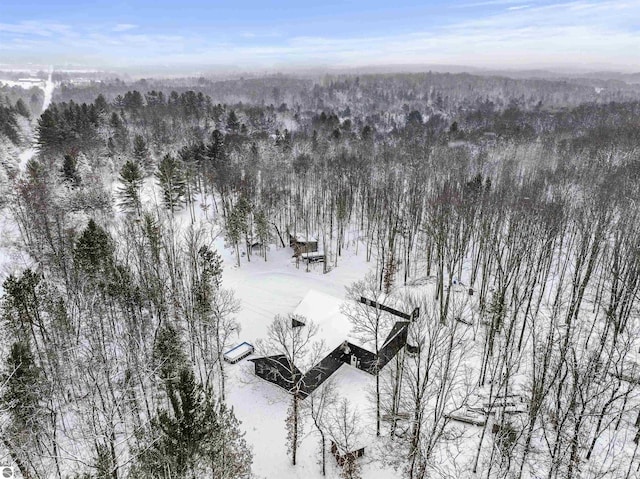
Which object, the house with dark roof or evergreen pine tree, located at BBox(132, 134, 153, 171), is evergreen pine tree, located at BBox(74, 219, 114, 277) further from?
evergreen pine tree, located at BBox(132, 134, 153, 171)

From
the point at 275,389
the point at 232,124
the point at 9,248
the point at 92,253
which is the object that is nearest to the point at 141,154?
the point at 232,124

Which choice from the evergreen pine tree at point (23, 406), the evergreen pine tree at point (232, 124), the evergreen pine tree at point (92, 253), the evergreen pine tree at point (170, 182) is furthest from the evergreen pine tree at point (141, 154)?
the evergreen pine tree at point (23, 406)

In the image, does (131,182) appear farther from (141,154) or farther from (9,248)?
(141,154)

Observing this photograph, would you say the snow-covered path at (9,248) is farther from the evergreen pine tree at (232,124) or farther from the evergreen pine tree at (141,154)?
the evergreen pine tree at (232,124)

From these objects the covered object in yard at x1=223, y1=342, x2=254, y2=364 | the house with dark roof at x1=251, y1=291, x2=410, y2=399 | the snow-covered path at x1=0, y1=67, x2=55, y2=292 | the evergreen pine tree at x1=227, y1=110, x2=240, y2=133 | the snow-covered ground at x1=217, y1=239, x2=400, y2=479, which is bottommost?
the snow-covered ground at x1=217, y1=239, x2=400, y2=479

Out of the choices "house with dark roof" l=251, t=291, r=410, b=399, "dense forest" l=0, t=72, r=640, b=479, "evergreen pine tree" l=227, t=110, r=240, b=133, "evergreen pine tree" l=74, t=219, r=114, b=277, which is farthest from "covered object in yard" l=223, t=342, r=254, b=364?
"evergreen pine tree" l=227, t=110, r=240, b=133

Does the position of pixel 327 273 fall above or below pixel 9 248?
below

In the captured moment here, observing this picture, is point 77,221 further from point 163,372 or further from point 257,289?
point 163,372

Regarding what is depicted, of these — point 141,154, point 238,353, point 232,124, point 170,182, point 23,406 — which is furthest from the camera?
point 232,124

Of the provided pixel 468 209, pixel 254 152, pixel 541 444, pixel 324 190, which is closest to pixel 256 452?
pixel 541 444
